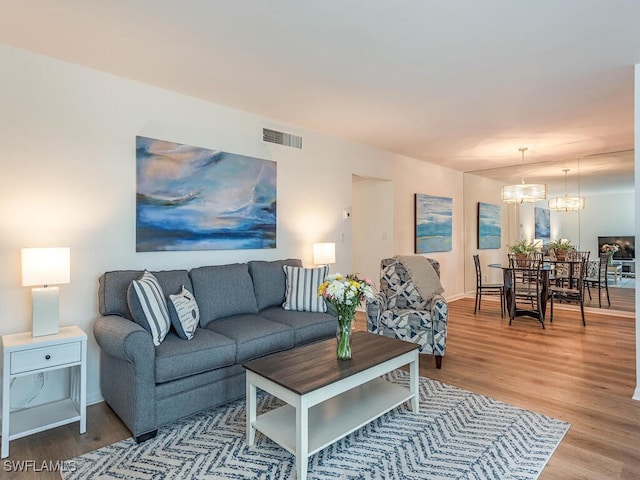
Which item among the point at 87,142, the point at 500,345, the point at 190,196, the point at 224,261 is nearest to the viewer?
the point at 87,142

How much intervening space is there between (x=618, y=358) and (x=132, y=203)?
4856 mm

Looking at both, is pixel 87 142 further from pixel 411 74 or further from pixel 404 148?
pixel 404 148

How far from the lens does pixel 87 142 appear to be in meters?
2.78

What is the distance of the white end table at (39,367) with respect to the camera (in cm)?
208

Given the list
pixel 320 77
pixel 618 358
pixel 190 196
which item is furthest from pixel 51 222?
pixel 618 358

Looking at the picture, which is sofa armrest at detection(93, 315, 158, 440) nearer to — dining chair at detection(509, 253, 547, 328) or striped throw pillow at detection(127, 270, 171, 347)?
striped throw pillow at detection(127, 270, 171, 347)

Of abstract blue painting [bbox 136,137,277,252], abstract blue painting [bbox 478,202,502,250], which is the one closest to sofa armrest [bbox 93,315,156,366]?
abstract blue painting [bbox 136,137,277,252]

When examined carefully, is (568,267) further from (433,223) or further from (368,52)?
(368,52)

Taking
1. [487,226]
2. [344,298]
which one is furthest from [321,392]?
[487,226]

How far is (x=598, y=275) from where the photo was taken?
19.0ft

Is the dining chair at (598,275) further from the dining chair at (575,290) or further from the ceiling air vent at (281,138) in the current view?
the ceiling air vent at (281,138)

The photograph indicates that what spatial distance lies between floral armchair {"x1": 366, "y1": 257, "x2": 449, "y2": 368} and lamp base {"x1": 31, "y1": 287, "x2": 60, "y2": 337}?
92.4 inches

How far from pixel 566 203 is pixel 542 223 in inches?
19.9

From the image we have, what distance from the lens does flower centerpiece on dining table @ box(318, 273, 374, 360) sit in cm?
219
